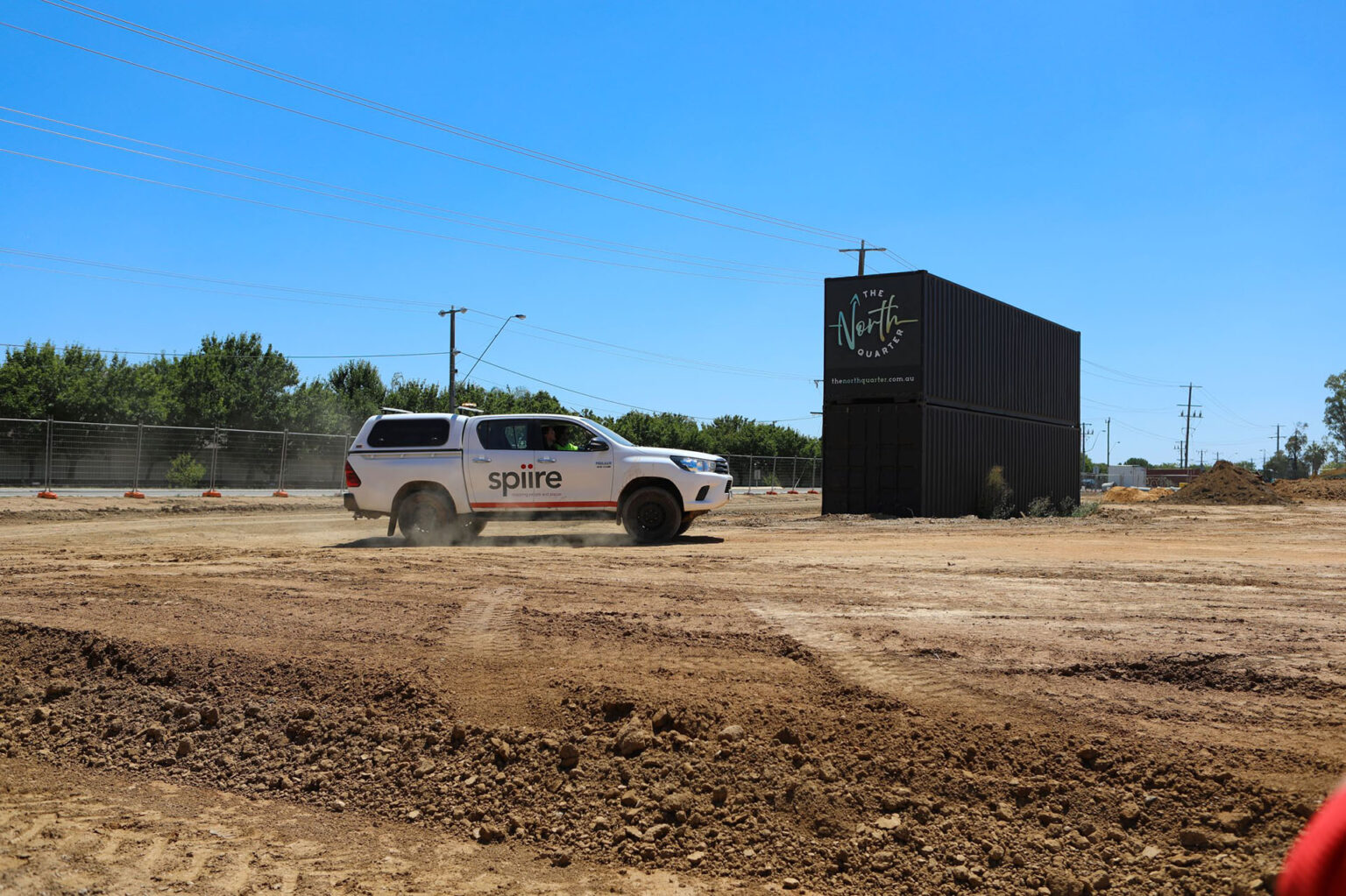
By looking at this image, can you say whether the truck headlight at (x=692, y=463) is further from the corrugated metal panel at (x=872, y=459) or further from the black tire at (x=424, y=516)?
the corrugated metal panel at (x=872, y=459)

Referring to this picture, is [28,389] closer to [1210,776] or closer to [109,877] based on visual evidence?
[109,877]

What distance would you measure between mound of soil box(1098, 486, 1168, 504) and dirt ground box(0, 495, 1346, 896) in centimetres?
3654

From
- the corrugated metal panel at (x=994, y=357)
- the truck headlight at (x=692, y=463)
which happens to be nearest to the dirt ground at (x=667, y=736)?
the truck headlight at (x=692, y=463)

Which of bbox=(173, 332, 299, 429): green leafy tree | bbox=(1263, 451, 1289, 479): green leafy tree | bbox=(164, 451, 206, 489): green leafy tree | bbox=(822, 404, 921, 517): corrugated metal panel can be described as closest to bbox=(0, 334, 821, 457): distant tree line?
bbox=(173, 332, 299, 429): green leafy tree

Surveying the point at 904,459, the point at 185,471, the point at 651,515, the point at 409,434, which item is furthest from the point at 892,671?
the point at 185,471

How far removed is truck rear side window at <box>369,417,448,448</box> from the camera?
14.4m

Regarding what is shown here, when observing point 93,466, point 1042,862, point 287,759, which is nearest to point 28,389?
point 93,466

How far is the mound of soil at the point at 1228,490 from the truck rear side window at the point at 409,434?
3238cm

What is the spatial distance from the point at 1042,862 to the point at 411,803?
3.32 metres

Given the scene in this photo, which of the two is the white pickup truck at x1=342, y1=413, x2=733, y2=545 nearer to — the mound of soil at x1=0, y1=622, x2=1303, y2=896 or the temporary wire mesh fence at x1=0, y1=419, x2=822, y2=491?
the mound of soil at x1=0, y1=622, x2=1303, y2=896

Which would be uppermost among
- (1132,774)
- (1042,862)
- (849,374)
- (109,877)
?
(849,374)

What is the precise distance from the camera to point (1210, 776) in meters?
4.46

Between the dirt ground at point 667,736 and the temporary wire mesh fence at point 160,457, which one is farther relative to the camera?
the temporary wire mesh fence at point 160,457

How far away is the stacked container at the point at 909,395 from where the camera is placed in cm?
2209
